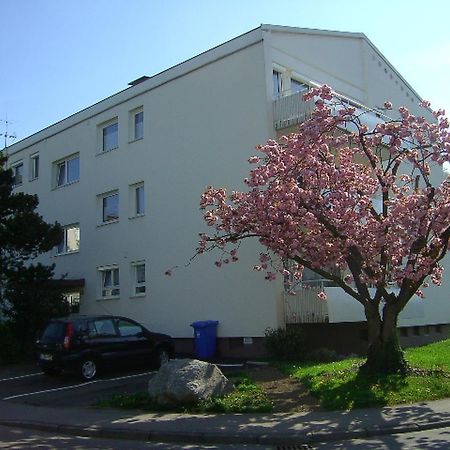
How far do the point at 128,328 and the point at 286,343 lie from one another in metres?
4.20

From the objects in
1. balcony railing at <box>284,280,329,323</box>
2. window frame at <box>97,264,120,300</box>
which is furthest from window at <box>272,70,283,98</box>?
window frame at <box>97,264,120,300</box>

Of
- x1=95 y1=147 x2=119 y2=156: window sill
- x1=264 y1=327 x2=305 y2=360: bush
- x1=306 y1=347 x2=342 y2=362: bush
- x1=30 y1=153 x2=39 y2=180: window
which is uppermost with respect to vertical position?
x1=30 y1=153 x2=39 y2=180: window

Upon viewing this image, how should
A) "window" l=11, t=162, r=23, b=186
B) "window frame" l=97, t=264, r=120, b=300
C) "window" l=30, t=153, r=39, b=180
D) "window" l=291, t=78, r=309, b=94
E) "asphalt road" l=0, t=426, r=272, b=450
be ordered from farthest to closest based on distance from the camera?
"window" l=11, t=162, r=23, b=186
"window" l=30, t=153, r=39, b=180
"window frame" l=97, t=264, r=120, b=300
"window" l=291, t=78, r=309, b=94
"asphalt road" l=0, t=426, r=272, b=450

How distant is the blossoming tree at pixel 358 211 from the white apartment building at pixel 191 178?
11.7 ft

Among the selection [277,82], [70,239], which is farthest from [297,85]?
[70,239]

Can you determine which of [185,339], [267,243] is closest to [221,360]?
[185,339]

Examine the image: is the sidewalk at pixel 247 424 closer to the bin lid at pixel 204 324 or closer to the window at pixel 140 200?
the bin lid at pixel 204 324

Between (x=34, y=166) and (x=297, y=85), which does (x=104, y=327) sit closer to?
(x=297, y=85)

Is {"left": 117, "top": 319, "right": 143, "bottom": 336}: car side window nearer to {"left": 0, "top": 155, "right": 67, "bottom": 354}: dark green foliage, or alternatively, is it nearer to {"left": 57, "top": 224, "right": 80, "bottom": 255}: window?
{"left": 0, "top": 155, "right": 67, "bottom": 354}: dark green foliage

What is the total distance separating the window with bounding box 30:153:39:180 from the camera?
2750cm

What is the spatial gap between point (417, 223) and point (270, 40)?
9.02 meters

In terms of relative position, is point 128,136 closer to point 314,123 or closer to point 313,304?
point 313,304

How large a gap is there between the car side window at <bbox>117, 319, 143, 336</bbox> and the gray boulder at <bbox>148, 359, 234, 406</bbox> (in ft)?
15.1

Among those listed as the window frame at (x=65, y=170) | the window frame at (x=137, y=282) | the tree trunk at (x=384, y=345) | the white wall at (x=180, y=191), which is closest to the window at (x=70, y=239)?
the white wall at (x=180, y=191)
